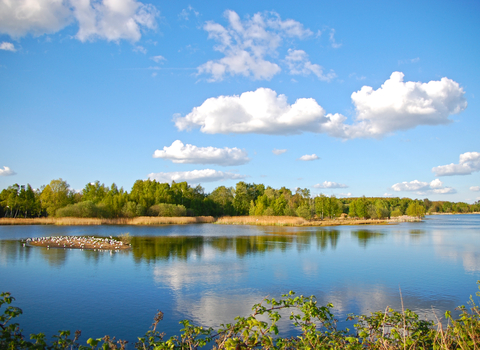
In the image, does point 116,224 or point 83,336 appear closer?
point 83,336

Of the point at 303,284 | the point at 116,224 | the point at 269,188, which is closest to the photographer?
the point at 303,284

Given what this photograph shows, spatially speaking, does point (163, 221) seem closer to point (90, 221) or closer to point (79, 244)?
point (90, 221)

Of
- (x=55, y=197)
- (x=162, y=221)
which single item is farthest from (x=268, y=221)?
(x=55, y=197)

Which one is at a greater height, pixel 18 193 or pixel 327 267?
pixel 18 193

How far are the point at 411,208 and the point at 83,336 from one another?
99394 millimetres

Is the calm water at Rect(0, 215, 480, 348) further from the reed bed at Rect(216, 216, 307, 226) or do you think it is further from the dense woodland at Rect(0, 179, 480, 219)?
the dense woodland at Rect(0, 179, 480, 219)

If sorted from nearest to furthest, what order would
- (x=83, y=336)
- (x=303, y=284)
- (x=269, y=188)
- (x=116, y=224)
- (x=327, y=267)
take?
1. (x=83, y=336)
2. (x=303, y=284)
3. (x=327, y=267)
4. (x=116, y=224)
5. (x=269, y=188)

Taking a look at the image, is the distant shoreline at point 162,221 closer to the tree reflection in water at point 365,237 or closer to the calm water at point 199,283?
the tree reflection in water at point 365,237

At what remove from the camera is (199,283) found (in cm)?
1209

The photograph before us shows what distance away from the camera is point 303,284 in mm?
12016

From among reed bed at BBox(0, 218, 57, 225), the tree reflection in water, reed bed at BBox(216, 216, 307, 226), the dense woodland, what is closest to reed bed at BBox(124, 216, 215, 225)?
reed bed at BBox(216, 216, 307, 226)

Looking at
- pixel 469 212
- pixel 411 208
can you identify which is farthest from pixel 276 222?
pixel 469 212

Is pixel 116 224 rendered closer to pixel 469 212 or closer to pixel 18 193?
pixel 18 193

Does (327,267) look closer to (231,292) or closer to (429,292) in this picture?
(429,292)
